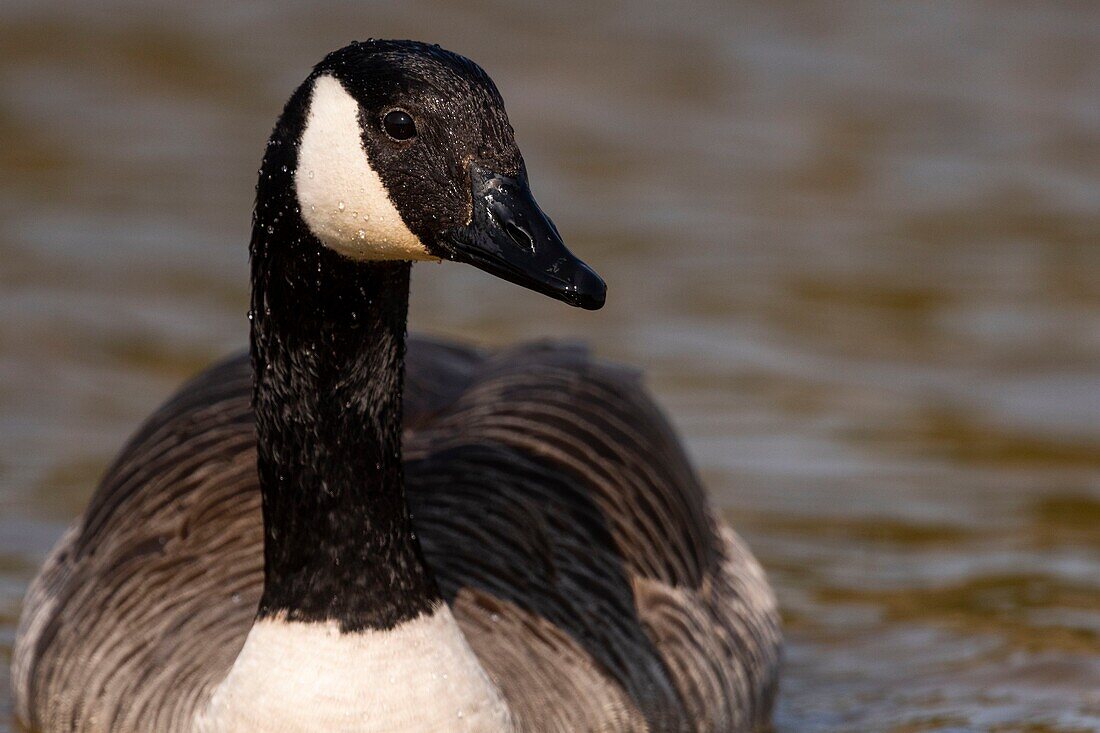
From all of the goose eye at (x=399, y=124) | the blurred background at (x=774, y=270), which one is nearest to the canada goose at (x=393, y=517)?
the goose eye at (x=399, y=124)

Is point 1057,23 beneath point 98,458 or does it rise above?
above

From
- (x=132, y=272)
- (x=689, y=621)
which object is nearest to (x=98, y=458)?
(x=132, y=272)

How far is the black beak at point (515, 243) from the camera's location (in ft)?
15.6

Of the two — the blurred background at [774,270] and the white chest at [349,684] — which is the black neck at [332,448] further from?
the blurred background at [774,270]

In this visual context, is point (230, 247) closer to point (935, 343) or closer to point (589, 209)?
point (589, 209)

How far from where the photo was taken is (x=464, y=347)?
26.1 feet

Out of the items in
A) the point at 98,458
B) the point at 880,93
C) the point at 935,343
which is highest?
the point at 880,93

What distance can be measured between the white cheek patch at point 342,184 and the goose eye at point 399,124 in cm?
8

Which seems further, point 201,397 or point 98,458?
point 98,458

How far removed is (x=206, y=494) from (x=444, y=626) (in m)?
1.40

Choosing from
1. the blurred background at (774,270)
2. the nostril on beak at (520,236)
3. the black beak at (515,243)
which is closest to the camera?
the black beak at (515,243)

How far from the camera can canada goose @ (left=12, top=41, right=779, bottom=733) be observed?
5.00 meters

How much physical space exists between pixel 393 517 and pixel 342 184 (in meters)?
1.04

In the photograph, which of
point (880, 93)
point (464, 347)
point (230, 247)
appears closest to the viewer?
point (464, 347)
